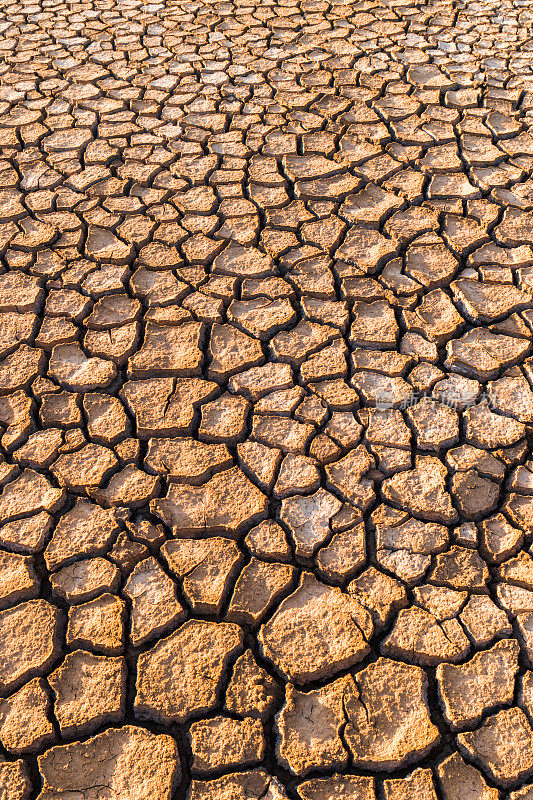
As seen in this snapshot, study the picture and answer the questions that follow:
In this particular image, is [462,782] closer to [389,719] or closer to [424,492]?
[389,719]

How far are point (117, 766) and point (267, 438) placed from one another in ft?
3.07

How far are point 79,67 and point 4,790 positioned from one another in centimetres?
372

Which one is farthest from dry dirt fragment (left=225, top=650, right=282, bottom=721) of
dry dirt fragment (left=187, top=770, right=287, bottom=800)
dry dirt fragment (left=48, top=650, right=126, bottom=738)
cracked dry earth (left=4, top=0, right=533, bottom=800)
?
dry dirt fragment (left=48, top=650, right=126, bottom=738)

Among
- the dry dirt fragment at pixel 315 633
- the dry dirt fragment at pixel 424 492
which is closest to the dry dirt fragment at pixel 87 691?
the dry dirt fragment at pixel 315 633

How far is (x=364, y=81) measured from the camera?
3.48 meters

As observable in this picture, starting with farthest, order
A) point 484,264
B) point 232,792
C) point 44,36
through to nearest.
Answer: point 44,36, point 484,264, point 232,792

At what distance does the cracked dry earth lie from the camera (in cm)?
135

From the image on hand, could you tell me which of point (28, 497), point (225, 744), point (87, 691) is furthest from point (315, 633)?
point (28, 497)

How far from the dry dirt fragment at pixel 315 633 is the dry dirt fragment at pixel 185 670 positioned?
10 cm

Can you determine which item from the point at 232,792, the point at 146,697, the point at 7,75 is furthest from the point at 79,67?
the point at 232,792

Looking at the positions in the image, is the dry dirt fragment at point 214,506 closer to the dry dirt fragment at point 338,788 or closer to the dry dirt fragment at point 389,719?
the dry dirt fragment at point 389,719

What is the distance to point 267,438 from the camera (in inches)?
74.5

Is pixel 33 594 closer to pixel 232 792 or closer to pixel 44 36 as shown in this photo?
pixel 232 792

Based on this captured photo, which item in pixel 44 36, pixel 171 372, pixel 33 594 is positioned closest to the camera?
pixel 33 594
